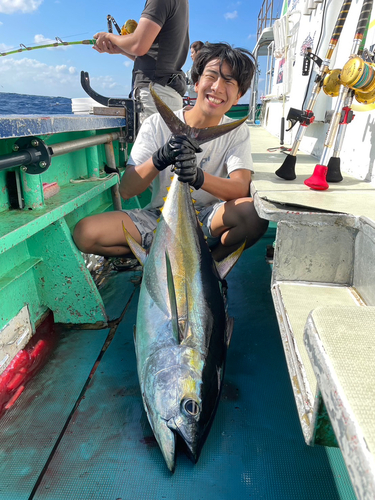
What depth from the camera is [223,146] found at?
7.32 ft

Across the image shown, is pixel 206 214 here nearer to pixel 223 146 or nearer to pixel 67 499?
pixel 223 146

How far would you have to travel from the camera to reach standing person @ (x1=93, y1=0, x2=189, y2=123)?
234cm

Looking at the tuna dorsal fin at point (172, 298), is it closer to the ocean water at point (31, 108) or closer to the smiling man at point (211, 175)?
the smiling man at point (211, 175)

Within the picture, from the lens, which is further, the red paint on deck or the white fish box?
the white fish box

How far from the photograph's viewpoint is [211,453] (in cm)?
126

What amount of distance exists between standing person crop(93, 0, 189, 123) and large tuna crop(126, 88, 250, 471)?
94 centimetres

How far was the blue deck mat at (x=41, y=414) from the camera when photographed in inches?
46.9

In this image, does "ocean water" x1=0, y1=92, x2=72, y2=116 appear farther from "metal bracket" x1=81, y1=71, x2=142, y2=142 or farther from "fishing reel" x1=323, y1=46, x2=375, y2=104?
"fishing reel" x1=323, y1=46, x2=375, y2=104

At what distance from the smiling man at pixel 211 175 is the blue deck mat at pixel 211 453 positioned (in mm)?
724

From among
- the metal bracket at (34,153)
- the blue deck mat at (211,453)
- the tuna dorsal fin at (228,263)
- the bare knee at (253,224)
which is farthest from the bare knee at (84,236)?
the bare knee at (253,224)

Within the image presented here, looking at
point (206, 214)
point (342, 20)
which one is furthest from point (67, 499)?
point (342, 20)

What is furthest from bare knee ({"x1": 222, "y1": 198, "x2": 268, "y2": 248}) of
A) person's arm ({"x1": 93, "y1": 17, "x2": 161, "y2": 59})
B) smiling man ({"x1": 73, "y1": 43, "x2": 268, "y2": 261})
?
person's arm ({"x1": 93, "y1": 17, "x2": 161, "y2": 59})

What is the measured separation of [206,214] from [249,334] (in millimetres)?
792

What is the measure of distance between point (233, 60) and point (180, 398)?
1819 mm
